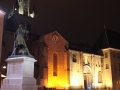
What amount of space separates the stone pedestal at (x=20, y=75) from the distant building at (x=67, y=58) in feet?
62.5

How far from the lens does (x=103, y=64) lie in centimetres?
4969

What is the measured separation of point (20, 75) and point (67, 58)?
2533cm

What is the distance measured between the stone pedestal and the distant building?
62.5 feet

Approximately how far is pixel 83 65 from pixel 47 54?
1147cm

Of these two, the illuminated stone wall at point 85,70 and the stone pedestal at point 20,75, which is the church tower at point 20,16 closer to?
the illuminated stone wall at point 85,70

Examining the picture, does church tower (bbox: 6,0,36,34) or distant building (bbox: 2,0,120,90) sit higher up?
church tower (bbox: 6,0,36,34)

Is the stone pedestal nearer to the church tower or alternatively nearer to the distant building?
the distant building

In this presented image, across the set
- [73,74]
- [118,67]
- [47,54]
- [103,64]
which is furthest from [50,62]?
[118,67]

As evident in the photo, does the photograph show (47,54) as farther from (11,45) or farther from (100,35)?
(100,35)

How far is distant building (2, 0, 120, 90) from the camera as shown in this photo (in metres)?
36.2

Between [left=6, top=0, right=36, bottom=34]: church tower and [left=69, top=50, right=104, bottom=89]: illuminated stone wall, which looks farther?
[left=6, top=0, right=36, bottom=34]: church tower

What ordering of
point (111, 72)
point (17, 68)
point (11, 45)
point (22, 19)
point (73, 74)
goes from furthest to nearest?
point (22, 19), point (111, 72), point (73, 74), point (11, 45), point (17, 68)

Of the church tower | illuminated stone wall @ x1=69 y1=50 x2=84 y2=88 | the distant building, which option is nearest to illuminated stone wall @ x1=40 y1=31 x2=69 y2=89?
the distant building

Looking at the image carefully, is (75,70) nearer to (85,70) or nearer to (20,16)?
(85,70)
